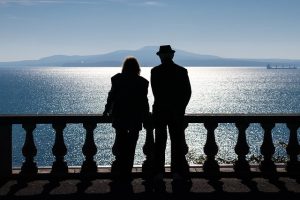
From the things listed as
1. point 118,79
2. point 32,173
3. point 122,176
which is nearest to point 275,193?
point 122,176

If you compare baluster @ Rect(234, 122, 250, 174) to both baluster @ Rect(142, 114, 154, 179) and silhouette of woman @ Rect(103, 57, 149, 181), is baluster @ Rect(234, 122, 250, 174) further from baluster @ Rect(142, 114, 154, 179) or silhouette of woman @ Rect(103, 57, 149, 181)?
silhouette of woman @ Rect(103, 57, 149, 181)

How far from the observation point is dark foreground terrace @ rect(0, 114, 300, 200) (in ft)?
21.0

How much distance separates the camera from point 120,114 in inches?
262

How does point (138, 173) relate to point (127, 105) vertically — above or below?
below

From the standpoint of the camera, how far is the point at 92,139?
7340mm

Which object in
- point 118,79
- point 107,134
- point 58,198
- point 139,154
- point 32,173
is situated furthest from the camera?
point 107,134

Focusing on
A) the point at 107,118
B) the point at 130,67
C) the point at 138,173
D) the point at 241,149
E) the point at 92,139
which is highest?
the point at 130,67

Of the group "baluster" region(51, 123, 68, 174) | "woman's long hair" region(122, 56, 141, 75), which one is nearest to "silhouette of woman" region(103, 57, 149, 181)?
"woman's long hair" region(122, 56, 141, 75)

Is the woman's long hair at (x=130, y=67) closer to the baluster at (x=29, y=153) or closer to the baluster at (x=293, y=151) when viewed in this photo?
the baluster at (x=29, y=153)

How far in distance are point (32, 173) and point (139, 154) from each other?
53.3 metres

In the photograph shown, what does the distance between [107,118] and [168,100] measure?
1.18 m

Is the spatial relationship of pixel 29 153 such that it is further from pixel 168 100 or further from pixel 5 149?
pixel 168 100

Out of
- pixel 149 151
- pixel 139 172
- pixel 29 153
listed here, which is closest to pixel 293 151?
pixel 149 151

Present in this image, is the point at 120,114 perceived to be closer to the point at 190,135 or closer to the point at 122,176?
the point at 122,176
